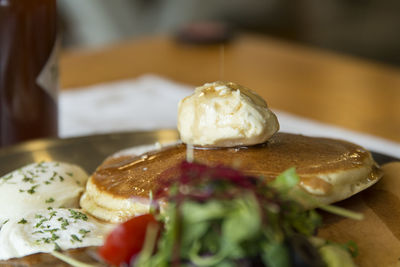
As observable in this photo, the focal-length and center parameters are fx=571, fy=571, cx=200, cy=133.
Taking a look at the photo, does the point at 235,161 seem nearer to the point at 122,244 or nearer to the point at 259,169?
the point at 259,169

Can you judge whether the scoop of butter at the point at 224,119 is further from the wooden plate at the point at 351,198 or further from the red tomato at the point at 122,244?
the red tomato at the point at 122,244

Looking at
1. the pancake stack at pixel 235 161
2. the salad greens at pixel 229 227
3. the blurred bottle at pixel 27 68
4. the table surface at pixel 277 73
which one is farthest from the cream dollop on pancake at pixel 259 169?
the table surface at pixel 277 73

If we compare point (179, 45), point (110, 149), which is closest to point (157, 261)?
point (110, 149)

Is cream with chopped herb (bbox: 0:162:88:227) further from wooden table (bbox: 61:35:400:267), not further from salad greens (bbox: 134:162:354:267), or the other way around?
wooden table (bbox: 61:35:400:267)

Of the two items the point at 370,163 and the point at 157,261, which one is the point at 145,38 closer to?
the point at 370,163

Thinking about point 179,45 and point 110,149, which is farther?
point 179,45

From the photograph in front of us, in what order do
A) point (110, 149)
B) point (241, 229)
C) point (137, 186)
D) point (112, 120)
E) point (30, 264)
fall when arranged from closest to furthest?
point (241, 229)
point (30, 264)
point (137, 186)
point (110, 149)
point (112, 120)

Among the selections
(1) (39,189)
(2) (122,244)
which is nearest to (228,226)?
(2) (122,244)
